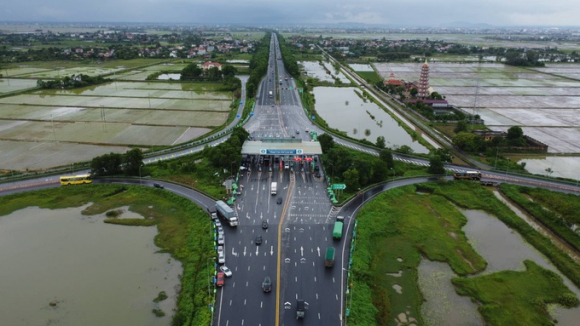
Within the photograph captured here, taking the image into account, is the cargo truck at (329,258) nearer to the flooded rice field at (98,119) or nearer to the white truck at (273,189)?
the white truck at (273,189)

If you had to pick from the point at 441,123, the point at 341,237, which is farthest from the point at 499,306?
the point at 441,123

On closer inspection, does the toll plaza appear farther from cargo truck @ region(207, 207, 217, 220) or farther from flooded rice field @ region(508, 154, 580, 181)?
flooded rice field @ region(508, 154, 580, 181)

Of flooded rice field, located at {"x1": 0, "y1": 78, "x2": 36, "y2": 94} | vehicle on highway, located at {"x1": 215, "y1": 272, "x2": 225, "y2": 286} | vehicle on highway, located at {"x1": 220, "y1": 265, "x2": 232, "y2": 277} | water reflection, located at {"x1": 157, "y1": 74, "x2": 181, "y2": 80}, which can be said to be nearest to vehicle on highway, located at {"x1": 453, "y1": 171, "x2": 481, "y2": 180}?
vehicle on highway, located at {"x1": 220, "y1": 265, "x2": 232, "y2": 277}

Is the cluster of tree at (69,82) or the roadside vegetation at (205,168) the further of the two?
the cluster of tree at (69,82)

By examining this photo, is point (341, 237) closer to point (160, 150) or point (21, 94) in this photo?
point (160, 150)

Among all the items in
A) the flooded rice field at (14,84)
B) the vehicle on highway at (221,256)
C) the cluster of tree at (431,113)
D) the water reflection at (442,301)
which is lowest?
the water reflection at (442,301)

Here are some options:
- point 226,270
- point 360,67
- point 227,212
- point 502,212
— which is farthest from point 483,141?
point 360,67

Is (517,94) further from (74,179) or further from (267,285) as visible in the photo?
(74,179)

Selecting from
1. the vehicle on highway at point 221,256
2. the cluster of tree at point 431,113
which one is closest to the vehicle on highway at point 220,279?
the vehicle on highway at point 221,256

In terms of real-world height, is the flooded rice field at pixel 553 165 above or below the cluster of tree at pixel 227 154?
below
